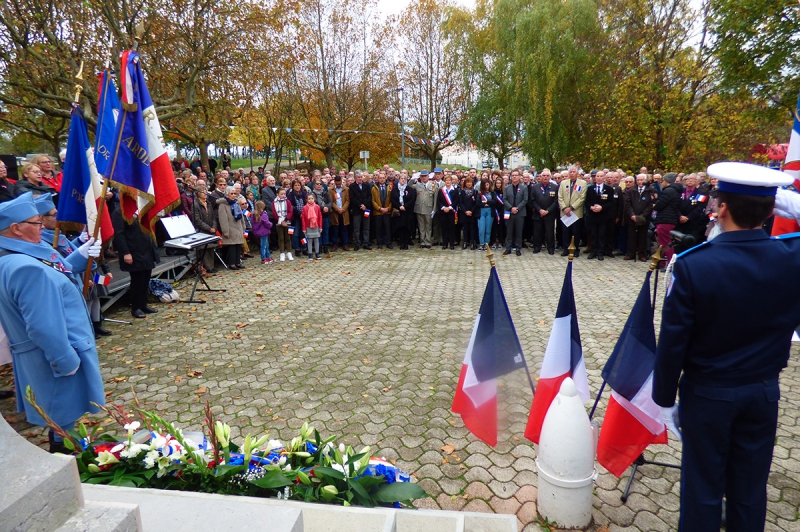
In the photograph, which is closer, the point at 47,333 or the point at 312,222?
the point at 47,333

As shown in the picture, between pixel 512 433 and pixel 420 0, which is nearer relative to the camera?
pixel 512 433

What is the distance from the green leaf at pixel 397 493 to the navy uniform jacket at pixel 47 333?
2.31m

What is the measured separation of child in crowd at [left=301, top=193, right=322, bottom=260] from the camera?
41.1 feet

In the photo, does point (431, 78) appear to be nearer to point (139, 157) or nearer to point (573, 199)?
point (573, 199)

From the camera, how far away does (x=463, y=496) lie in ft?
11.1

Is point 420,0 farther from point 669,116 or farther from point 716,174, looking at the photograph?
point 716,174

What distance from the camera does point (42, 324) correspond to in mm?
3158

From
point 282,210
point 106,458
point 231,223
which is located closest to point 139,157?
point 106,458

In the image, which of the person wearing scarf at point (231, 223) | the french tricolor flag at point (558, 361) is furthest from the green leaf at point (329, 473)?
the person wearing scarf at point (231, 223)

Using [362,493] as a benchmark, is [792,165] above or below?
above

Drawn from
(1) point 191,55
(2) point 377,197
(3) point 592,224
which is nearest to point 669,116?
(3) point 592,224

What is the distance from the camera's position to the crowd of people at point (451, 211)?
1104 centimetres

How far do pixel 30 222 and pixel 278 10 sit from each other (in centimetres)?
1729

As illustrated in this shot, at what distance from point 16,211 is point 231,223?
8.22m
